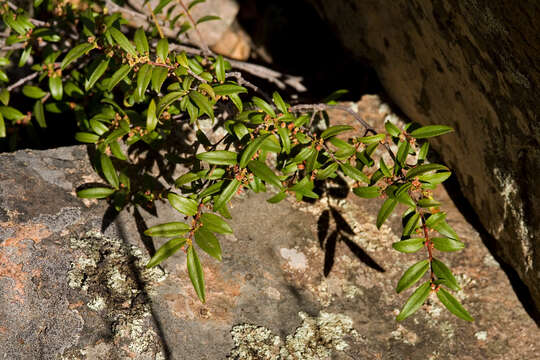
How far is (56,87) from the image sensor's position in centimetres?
216

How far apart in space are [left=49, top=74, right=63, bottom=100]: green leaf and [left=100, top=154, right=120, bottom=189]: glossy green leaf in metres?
0.45

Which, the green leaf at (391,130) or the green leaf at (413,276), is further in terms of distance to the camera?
the green leaf at (391,130)

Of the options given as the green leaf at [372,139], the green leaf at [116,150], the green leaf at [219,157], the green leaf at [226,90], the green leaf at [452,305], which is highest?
the green leaf at [226,90]

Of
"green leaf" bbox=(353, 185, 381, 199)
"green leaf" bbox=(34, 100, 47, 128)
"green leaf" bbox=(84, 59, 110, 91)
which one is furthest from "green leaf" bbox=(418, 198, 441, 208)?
"green leaf" bbox=(34, 100, 47, 128)

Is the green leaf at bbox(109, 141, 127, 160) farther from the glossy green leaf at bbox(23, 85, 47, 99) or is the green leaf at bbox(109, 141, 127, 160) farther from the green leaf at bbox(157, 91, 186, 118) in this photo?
the glossy green leaf at bbox(23, 85, 47, 99)

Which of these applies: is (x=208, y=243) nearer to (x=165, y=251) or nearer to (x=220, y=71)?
(x=165, y=251)

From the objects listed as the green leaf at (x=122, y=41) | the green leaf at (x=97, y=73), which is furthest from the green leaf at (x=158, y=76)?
the green leaf at (x=97, y=73)

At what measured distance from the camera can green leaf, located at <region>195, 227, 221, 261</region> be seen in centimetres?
150

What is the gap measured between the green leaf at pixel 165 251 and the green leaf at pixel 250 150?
32cm

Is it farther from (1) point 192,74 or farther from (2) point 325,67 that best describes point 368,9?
(1) point 192,74

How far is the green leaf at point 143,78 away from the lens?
1662mm

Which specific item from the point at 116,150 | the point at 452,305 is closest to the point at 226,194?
the point at 116,150

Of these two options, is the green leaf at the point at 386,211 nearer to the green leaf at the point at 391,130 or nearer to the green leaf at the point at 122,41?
the green leaf at the point at 391,130

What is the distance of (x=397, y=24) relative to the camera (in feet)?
7.53
